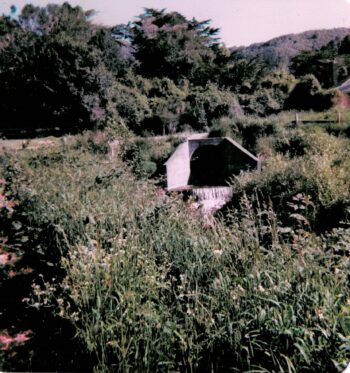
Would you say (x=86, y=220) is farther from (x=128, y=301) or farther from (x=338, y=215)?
(x=338, y=215)

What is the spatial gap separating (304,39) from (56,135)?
74.5 ft

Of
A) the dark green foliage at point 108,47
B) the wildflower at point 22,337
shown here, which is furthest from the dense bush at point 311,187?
the dark green foliage at point 108,47

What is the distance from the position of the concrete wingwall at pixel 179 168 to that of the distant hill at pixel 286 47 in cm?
1733

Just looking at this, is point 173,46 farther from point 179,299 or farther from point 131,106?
point 179,299

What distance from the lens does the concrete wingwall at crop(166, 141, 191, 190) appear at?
12711 millimetres

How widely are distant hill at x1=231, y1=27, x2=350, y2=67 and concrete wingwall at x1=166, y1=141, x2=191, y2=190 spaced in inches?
682

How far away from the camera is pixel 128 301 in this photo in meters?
2.37

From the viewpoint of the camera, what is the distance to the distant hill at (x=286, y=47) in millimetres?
27781

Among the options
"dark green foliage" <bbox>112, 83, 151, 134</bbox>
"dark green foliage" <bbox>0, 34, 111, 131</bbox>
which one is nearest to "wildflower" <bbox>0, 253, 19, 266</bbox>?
"dark green foliage" <bbox>0, 34, 111, 131</bbox>

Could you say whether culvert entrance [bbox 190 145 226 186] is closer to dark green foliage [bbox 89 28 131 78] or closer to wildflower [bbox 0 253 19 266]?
wildflower [bbox 0 253 19 266]

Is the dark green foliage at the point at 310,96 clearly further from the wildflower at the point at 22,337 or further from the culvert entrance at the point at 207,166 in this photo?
the wildflower at the point at 22,337

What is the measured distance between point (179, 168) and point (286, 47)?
2285cm

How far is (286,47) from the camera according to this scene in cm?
3012

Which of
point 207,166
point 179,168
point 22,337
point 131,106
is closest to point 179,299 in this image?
point 22,337
